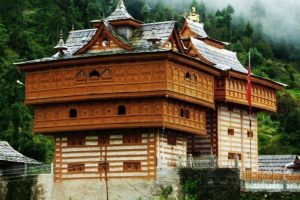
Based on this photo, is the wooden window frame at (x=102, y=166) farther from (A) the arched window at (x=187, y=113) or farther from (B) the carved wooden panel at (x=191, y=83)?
(B) the carved wooden panel at (x=191, y=83)

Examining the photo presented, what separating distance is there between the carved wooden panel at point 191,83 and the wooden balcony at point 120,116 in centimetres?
65

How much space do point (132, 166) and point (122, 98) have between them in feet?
11.7

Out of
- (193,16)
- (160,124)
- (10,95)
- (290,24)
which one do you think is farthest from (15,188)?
(290,24)

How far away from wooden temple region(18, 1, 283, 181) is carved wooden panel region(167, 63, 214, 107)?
0.05m

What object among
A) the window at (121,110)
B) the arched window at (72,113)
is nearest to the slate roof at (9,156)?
the arched window at (72,113)

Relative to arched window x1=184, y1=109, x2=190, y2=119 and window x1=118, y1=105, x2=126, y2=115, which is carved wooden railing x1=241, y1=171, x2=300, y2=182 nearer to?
arched window x1=184, y1=109, x2=190, y2=119

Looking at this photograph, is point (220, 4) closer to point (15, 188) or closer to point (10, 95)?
point (10, 95)

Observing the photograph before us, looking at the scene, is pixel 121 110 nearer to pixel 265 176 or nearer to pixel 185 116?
pixel 185 116

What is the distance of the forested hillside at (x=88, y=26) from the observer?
7900cm

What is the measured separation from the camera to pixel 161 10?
125m

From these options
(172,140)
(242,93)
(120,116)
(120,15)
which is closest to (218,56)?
(242,93)

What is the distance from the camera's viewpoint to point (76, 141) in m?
53.7

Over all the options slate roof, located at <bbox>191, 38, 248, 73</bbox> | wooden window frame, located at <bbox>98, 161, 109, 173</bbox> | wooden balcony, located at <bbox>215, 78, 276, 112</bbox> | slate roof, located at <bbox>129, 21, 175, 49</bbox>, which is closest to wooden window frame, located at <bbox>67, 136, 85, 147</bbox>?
wooden window frame, located at <bbox>98, 161, 109, 173</bbox>

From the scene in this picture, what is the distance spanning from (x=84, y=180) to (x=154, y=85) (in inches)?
260
